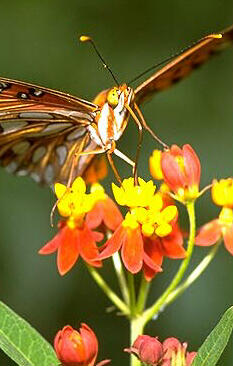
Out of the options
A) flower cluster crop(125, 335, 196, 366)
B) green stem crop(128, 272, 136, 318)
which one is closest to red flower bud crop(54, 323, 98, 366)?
flower cluster crop(125, 335, 196, 366)

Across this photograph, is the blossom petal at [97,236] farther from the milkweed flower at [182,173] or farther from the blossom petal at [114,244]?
the milkweed flower at [182,173]

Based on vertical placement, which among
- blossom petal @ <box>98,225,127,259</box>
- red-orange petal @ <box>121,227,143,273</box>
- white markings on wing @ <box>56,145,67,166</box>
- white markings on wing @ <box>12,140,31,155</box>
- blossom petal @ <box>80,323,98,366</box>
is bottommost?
blossom petal @ <box>80,323,98,366</box>

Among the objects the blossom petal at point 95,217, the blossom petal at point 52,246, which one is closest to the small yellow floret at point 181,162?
the blossom petal at point 95,217

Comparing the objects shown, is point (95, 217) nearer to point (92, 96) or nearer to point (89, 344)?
point (89, 344)

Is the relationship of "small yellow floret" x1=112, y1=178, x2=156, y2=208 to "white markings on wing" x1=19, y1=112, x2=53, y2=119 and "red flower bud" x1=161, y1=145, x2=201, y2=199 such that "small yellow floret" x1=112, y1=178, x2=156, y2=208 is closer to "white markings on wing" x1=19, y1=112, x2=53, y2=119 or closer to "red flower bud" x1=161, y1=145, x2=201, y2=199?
"red flower bud" x1=161, y1=145, x2=201, y2=199

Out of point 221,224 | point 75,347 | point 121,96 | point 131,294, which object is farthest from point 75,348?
point 121,96

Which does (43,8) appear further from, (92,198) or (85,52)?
(92,198)

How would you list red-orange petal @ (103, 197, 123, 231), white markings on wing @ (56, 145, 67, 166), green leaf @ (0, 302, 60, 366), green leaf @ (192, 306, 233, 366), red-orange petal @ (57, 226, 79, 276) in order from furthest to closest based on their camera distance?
1. white markings on wing @ (56, 145, 67, 166)
2. red-orange petal @ (103, 197, 123, 231)
3. red-orange petal @ (57, 226, 79, 276)
4. green leaf @ (0, 302, 60, 366)
5. green leaf @ (192, 306, 233, 366)
